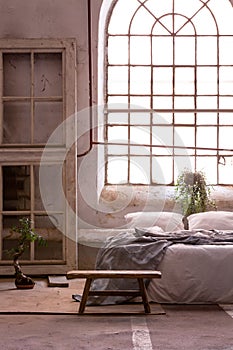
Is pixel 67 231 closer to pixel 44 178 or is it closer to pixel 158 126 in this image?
pixel 44 178

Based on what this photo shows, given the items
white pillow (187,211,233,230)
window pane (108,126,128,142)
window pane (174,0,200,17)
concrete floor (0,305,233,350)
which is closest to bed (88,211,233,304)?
concrete floor (0,305,233,350)

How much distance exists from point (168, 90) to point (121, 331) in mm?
4914

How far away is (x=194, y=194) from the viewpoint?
955 centimetres

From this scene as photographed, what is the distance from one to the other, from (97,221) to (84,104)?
1333 mm

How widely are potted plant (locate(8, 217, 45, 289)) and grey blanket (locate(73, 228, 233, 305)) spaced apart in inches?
38.0

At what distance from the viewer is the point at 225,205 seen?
9812 millimetres

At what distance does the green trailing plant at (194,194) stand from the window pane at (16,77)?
2.03 m

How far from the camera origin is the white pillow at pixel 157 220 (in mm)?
9430

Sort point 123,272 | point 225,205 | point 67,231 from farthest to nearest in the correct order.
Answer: point 225,205 < point 67,231 < point 123,272

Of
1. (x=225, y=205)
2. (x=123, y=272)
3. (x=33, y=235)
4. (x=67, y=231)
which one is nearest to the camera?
(x=123, y=272)

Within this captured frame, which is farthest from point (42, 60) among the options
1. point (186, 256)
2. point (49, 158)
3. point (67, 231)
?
point (186, 256)

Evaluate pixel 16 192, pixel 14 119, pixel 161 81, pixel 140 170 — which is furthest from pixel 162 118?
pixel 16 192

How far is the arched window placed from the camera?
10078 mm

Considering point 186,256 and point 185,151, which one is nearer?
point 186,256
